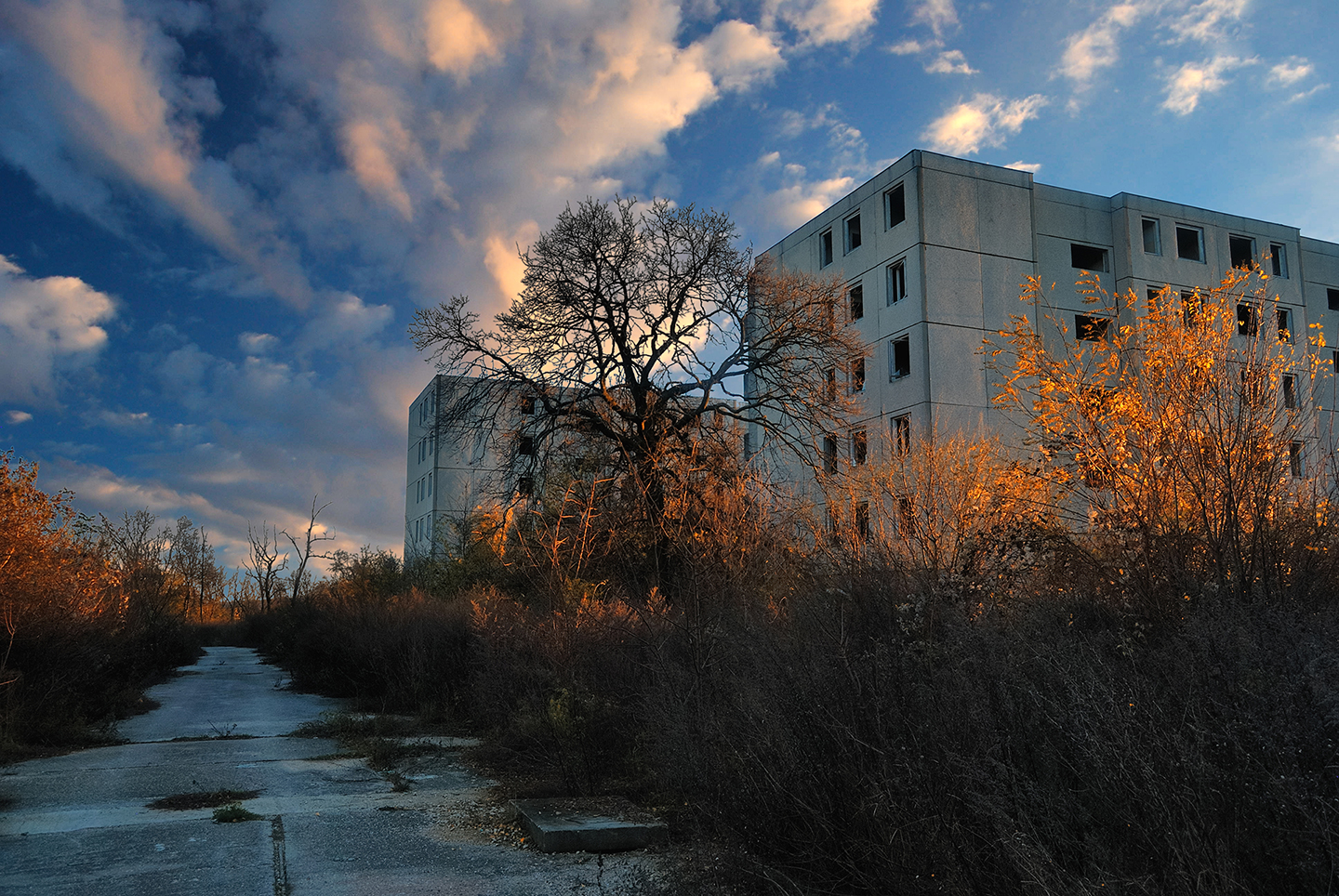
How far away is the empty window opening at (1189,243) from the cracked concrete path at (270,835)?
34707mm

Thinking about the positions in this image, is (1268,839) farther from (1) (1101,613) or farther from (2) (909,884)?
(1) (1101,613)

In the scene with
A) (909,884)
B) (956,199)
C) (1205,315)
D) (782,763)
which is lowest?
(909,884)

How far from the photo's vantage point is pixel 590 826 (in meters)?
6.61

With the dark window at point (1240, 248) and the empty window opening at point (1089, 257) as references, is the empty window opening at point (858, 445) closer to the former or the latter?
the empty window opening at point (1089, 257)

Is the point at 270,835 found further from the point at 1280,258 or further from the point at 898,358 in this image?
the point at 1280,258

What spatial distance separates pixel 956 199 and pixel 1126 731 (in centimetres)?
2873

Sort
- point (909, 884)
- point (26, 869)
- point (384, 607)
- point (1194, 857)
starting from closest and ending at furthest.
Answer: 1. point (1194, 857)
2. point (909, 884)
3. point (26, 869)
4. point (384, 607)

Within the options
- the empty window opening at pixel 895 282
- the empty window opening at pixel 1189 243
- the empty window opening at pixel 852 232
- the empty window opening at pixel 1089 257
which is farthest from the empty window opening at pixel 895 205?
the empty window opening at pixel 1189 243

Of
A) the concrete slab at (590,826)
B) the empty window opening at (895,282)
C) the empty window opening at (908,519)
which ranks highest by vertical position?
the empty window opening at (895,282)

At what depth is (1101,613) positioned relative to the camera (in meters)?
7.47

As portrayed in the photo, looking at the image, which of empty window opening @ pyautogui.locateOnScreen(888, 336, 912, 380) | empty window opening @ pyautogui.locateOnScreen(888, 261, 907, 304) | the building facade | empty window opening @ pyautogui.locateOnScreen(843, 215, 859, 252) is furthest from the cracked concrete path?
empty window opening @ pyautogui.locateOnScreen(843, 215, 859, 252)

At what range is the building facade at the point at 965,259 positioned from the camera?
2886cm

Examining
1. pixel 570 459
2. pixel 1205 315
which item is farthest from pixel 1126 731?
pixel 570 459

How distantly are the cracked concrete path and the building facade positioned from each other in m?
18.9
